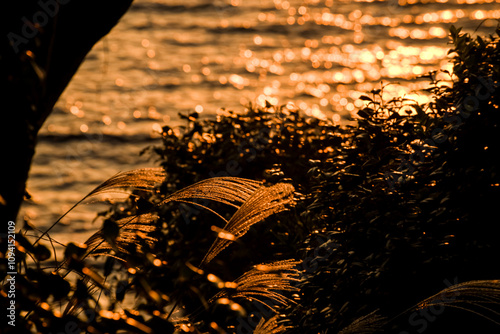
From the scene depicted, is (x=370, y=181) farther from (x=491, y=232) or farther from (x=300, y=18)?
(x=300, y=18)

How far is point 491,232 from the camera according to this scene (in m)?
2.93

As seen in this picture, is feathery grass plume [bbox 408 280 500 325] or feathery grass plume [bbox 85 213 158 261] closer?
feathery grass plume [bbox 408 280 500 325]

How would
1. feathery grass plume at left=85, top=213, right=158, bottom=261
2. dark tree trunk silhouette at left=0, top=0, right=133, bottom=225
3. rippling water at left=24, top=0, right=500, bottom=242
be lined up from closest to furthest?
dark tree trunk silhouette at left=0, top=0, right=133, bottom=225, feathery grass plume at left=85, top=213, right=158, bottom=261, rippling water at left=24, top=0, right=500, bottom=242

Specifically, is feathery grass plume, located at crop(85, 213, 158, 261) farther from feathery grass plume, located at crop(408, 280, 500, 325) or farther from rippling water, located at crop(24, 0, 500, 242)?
rippling water, located at crop(24, 0, 500, 242)

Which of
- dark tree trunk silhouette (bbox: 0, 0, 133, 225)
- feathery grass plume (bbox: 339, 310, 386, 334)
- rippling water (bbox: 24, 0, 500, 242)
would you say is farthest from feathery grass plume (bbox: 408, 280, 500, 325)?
rippling water (bbox: 24, 0, 500, 242)

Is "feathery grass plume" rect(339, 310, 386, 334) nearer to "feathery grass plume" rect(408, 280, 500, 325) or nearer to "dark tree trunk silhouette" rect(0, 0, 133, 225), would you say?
"feathery grass plume" rect(408, 280, 500, 325)

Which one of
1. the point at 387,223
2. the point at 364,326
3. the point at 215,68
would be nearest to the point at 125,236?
the point at 364,326

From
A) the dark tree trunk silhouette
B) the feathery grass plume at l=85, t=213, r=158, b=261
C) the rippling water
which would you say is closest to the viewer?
the dark tree trunk silhouette

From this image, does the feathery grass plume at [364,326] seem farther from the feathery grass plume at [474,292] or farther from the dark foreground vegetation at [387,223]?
the feathery grass plume at [474,292]

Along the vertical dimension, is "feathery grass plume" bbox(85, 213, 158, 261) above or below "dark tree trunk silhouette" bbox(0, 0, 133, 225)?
below

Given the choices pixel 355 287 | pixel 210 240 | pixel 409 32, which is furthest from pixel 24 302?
pixel 409 32

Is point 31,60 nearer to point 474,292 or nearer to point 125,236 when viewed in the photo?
point 125,236

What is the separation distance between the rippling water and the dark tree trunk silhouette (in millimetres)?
5308

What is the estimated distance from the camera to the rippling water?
10.1 meters
